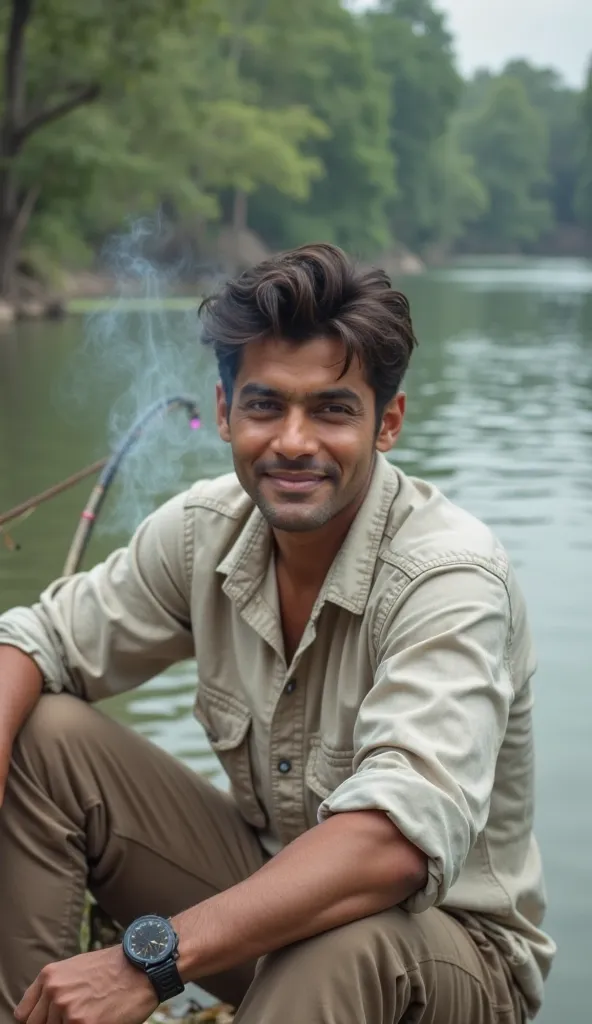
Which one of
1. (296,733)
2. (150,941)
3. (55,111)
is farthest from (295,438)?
(55,111)

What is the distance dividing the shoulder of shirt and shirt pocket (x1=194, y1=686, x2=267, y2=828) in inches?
16.6

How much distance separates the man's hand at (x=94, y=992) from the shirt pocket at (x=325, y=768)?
0.48 meters

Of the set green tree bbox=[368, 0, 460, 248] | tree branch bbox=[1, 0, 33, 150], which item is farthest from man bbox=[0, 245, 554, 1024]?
green tree bbox=[368, 0, 460, 248]

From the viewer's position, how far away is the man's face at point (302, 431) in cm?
220

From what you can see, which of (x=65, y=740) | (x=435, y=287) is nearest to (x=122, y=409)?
(x=65, y=740)

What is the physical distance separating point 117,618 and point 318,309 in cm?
70

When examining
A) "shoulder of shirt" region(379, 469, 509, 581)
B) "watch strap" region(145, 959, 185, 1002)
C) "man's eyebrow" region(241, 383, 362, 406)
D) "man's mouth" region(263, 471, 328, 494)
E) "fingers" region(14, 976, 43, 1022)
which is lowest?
"fingers" region(14, 976, 43, 1022)

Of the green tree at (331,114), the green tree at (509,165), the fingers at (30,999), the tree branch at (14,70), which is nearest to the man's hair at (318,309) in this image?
the fingers at (30,999)

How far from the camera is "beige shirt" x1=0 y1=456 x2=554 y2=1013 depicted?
6.18ft

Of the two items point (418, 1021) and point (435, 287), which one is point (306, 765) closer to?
point (418, 1021)

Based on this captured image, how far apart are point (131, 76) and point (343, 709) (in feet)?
64.3

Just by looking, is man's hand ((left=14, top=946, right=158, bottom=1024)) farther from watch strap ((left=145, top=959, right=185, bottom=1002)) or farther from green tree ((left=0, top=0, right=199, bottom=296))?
green tree ((left=0, top=0, right=199, bottom=296))

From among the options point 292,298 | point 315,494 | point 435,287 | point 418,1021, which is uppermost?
point 292,298

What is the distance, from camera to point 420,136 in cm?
6531
